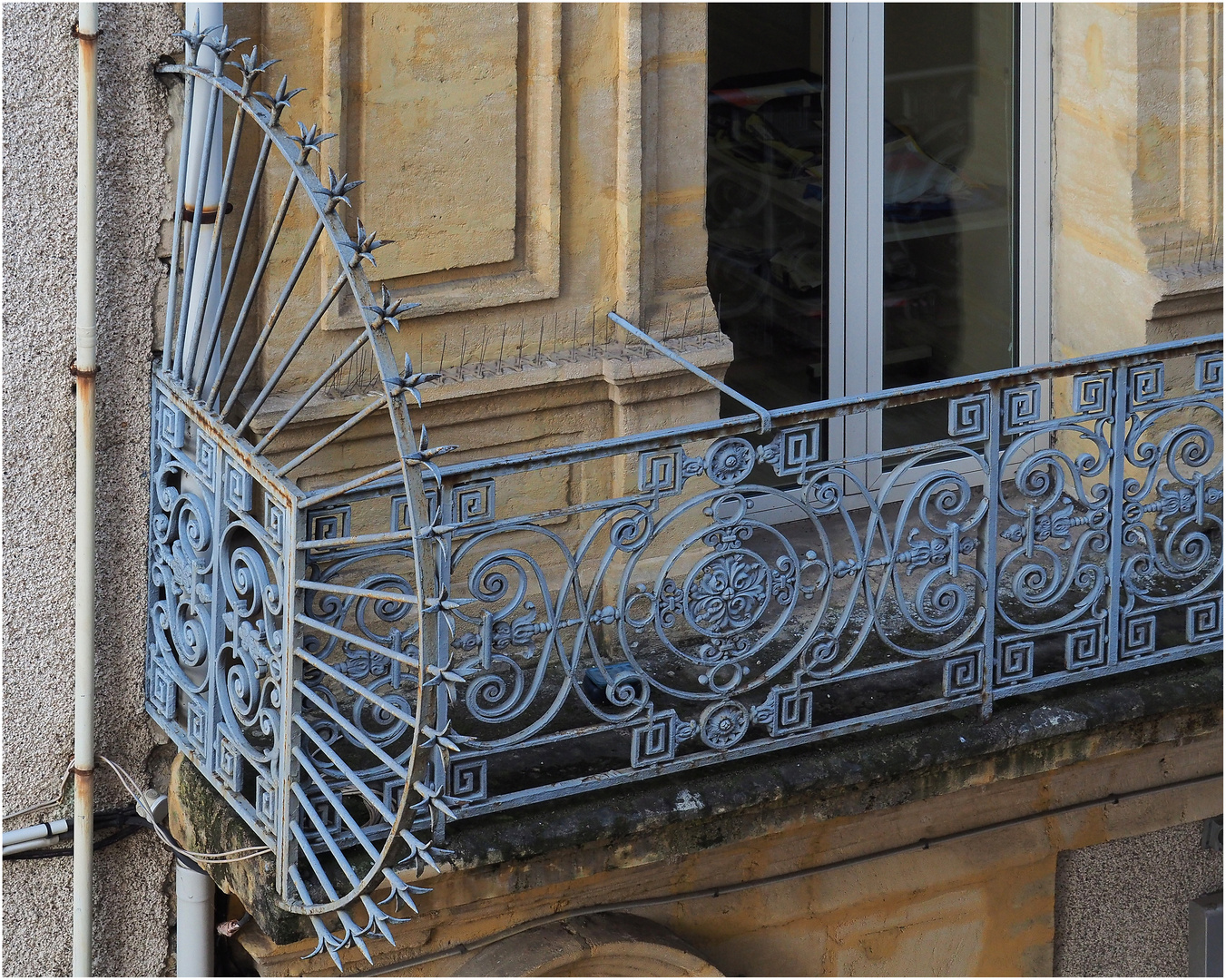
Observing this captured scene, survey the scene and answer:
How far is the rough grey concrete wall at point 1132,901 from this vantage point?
697 centimetres

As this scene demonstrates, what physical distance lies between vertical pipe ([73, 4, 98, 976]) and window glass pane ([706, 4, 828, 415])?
2.06 meters

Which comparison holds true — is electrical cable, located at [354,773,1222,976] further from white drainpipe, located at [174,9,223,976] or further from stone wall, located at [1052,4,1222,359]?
stone wall, located at [1052,4,1222,359]

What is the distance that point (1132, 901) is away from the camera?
A: 7.13 meters

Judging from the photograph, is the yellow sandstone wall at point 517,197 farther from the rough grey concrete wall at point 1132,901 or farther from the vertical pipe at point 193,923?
the rough grey concrete wall at point 1132,901

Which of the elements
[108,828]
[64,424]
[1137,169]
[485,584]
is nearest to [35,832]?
[108,828]

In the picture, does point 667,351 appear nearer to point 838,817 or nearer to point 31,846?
point 838,817

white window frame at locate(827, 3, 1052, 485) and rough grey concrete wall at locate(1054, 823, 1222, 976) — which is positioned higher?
white window frame at locate(827, 3, 1052, 485)

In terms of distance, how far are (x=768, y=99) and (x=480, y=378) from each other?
1487 mm

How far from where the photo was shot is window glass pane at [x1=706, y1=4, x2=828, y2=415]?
249 inches

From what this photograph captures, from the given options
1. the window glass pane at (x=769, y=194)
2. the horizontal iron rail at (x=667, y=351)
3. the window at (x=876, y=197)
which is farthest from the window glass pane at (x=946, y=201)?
the horizontal iron rail at (x=667, y=351)

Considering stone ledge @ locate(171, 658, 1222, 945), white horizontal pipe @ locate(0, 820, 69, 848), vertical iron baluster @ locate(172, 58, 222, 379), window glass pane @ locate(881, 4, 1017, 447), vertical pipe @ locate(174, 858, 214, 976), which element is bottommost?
vertical pipe @ locate(174, 858, 214, 976)

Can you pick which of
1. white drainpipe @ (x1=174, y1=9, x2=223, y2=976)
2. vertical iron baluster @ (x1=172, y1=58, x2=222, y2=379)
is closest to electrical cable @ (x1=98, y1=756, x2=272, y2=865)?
white drainpipe @ (x1=174, y1=9, x2=223, y2=976)

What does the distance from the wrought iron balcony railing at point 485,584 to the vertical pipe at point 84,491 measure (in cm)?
19

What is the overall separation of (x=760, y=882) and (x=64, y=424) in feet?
8.26
